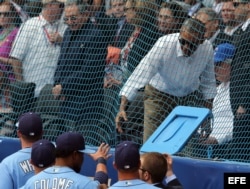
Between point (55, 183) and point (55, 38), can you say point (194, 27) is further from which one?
point (55, 183)

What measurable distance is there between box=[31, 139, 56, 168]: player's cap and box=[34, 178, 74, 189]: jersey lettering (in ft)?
1.23

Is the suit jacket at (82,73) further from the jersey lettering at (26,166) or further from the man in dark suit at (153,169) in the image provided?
the man in dark suit at (153,169)

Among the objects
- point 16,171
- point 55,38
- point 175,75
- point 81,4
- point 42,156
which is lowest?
→ point 16,171

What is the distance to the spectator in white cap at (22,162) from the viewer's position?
8.12 m

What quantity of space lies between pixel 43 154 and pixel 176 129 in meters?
1.86

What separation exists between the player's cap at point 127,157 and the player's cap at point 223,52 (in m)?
2.94

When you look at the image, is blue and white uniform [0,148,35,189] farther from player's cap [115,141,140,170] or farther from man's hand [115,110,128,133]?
man's hand [115,110,128,133]

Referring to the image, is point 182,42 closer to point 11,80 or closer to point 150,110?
point 150,110

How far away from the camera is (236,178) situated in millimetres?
8711

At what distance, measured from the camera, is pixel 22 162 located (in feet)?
26.9

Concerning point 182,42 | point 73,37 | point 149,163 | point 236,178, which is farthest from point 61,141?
point 73,37

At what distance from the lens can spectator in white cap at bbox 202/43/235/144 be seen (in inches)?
380

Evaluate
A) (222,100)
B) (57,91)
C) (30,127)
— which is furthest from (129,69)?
(30,127)

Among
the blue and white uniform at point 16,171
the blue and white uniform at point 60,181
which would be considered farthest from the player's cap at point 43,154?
the blue and white uniform at point 16,171
